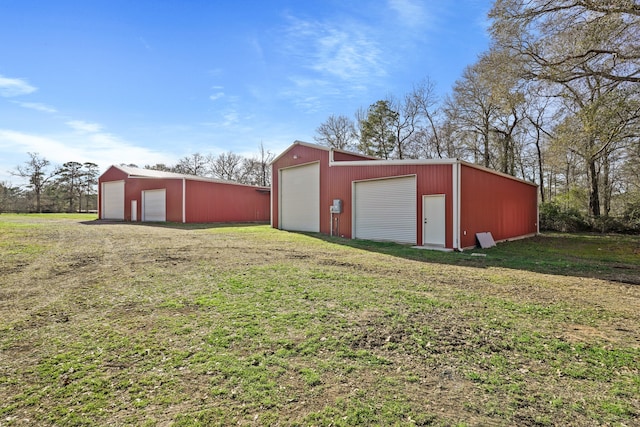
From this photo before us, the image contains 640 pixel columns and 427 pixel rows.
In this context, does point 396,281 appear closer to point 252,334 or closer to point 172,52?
point 252,334

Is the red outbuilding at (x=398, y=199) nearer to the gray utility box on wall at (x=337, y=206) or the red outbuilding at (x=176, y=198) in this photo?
the gray utility box on wall at (x=337, y=206)

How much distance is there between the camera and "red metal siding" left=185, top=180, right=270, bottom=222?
22.8m

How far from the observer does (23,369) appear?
2764mm

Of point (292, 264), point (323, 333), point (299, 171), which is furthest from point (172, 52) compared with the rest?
point (323, 333)

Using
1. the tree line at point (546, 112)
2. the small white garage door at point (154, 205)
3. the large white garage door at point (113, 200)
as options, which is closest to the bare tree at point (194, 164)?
the large white garage door at point (113, 200)

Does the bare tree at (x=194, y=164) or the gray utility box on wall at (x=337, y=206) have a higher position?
the bare tree at (x=194, y=164)

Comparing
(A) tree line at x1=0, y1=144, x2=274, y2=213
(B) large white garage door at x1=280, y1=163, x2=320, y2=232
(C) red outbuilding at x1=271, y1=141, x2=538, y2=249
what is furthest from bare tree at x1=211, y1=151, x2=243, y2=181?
(B) large white garage door at x1=280, y1=163, x2=320, y2=232

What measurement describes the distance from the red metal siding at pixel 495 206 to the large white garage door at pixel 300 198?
7.02m

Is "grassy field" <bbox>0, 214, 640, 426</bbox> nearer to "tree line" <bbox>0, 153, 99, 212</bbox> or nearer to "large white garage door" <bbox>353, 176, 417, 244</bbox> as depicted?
"large white garage door" <bbox>353, 176, 417, 244</bbox>

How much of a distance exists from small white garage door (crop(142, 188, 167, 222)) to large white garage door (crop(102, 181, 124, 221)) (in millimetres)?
3137

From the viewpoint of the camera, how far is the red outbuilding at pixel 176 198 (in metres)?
22.5

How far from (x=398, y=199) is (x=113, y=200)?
2500 centimetres

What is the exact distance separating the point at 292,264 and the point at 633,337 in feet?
18.5

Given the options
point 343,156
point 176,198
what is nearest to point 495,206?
point 343,156
